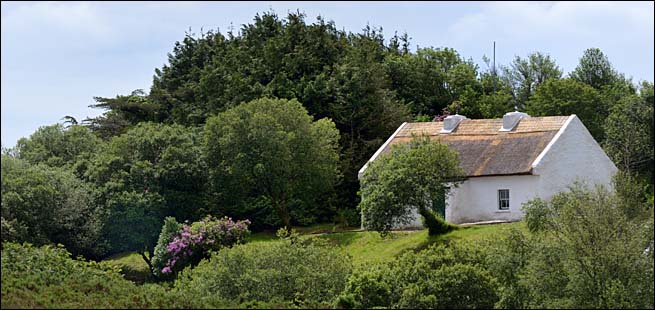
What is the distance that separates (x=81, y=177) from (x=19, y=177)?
7.45 metres

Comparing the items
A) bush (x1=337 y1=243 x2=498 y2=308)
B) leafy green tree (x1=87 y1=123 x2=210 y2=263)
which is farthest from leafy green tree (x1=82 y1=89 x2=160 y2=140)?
bush (x1=337 y1=243 x2=498 y2=308)

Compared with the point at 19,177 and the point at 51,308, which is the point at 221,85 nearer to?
the point at 19,177

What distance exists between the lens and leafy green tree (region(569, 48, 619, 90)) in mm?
60719

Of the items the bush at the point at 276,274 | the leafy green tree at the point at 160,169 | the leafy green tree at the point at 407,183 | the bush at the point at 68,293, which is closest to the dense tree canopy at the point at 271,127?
the leafy green tree at the point at 160,169

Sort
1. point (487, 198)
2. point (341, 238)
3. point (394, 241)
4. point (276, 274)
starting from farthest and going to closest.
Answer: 1. point (341, 238)
2. point (487, 198)
3. point (394, 241)
4. point (276, 274)

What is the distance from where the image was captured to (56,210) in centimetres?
4091

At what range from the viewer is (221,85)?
162ft

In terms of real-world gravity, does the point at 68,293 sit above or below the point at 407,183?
below

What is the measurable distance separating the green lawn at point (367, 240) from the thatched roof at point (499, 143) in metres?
2.68

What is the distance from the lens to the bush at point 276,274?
2700 cm

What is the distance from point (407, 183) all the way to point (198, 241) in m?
8.02

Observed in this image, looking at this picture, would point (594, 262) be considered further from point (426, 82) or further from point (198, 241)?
point (426, 82)

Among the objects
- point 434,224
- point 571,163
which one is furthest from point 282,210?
point 571,163

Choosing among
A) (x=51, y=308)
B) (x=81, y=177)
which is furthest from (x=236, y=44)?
(x=51, y=308)
